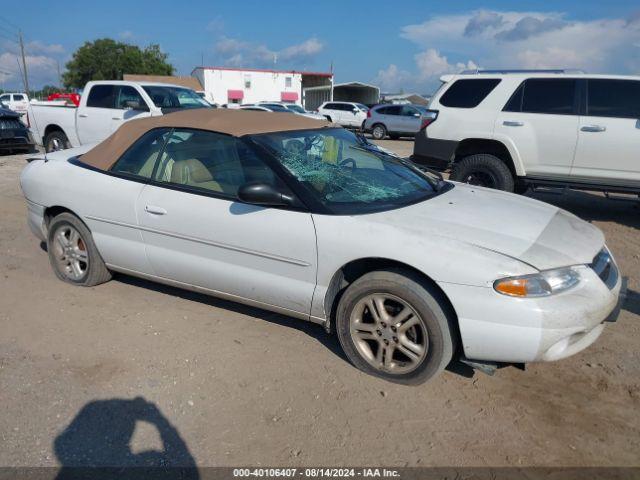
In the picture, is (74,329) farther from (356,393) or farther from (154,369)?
(356,393)

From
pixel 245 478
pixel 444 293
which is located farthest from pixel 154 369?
pixel 444 293

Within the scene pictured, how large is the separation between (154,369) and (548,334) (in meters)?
2.35

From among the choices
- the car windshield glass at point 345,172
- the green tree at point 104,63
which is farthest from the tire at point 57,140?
the green tree at point 104,63

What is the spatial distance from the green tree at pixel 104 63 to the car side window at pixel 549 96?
6301cm

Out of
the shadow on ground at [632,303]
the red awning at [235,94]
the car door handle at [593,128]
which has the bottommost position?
the shadow on ground at [632,303]

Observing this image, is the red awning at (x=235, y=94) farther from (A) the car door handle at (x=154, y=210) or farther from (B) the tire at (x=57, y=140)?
(A) the car door handle at (x=154, y=210)

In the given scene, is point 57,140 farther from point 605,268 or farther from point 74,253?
point 605,268

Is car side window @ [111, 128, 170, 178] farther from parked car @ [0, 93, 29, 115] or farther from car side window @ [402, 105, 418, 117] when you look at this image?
parked car @ [0, 93, 29, 115]

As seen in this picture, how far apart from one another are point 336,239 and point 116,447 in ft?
5.35

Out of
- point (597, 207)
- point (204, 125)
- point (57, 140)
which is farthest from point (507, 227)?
point (57, 140)

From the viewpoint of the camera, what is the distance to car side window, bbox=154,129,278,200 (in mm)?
3598

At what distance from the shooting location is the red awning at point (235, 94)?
51844mm

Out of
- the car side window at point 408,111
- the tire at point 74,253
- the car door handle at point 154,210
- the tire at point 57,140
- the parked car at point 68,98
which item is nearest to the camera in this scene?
the car door handle at point 154,210

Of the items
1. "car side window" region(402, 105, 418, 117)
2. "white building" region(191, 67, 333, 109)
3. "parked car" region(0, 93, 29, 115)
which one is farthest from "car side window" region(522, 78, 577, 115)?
"white building" region(191, 67, 333, 109)
